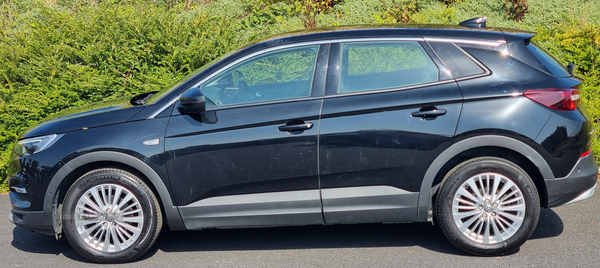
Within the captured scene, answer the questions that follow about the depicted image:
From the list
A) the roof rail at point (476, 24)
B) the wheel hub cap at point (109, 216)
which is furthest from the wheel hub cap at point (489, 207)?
the wheel hub cap at point (109, 216)

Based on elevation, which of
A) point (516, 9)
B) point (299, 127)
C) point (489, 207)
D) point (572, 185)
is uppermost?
point (299, 127)

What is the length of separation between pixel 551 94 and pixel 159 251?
3.34m

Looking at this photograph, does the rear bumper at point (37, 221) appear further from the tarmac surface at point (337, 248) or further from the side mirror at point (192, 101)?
the side mirror at point (192, 101)

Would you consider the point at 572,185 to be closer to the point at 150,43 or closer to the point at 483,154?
the point at 483,154

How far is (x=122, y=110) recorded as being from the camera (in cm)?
464

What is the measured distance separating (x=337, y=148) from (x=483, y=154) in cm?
113

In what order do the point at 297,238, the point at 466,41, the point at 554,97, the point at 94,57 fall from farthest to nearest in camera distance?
the point at 94,57, the point at 297,238, the point at 466,41, the point at 554,97

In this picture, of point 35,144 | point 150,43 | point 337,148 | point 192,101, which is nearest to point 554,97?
point 337,148

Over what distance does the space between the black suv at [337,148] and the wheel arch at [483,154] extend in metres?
0.01

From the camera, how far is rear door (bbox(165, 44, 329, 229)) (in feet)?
14.2

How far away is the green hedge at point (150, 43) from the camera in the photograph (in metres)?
7.64

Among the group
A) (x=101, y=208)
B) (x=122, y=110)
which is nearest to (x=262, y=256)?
(x=101, y=208)

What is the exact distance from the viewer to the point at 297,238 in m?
5.06

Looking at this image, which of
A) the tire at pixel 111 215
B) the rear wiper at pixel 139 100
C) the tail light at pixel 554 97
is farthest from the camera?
the rear wiper at pixel 139 100
